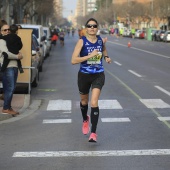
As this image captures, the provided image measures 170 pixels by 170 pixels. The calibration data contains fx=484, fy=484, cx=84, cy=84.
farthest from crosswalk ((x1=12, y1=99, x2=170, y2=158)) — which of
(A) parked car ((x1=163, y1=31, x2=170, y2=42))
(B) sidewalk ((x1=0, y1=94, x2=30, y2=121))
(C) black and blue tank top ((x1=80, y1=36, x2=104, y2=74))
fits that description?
(A) parked car ((x1=163, y1=31, x2=170, y2=42))

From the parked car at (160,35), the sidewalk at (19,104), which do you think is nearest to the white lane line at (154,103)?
the sidewalk at (19,104)

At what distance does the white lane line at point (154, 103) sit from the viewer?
11461 millimetres

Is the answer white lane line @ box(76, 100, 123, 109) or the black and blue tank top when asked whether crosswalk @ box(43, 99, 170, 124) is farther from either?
the black and blue tank top

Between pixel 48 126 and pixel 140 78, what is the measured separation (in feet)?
31.1

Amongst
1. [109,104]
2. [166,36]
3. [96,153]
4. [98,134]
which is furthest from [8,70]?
[166,36]

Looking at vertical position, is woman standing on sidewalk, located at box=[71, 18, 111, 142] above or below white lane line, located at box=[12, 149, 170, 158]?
above

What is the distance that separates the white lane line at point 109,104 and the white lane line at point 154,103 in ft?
2.25

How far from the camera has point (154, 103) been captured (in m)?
11.9

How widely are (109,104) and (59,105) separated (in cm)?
122

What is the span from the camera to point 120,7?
128875 mm

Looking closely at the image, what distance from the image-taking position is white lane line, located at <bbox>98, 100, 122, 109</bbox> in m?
11.3

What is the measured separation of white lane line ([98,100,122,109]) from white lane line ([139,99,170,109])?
685 millimetres

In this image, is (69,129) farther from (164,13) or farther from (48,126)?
(164,13)

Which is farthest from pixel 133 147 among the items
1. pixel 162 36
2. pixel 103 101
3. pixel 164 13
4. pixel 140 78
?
pixel 164 13
